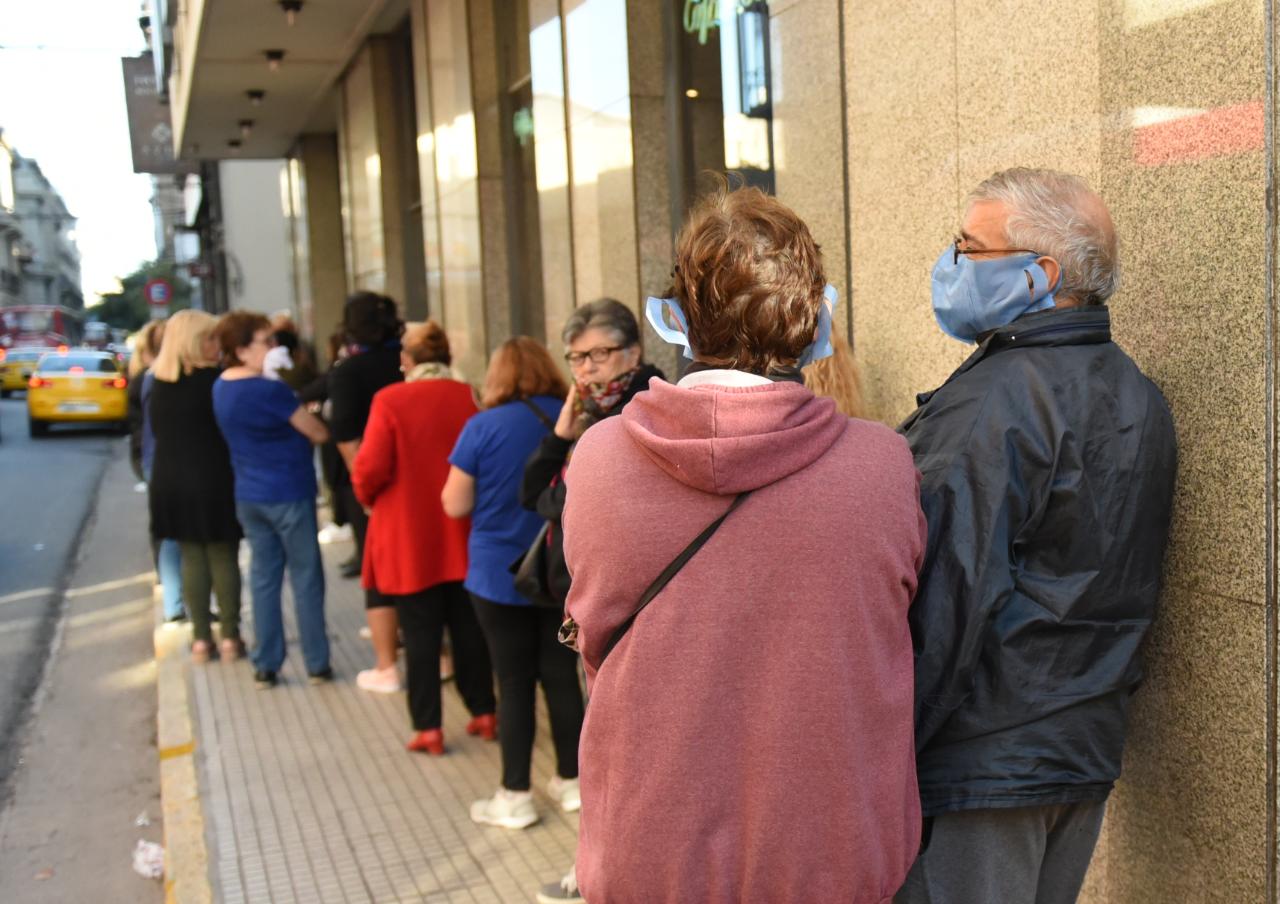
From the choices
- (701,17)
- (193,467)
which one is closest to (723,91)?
(701,17)

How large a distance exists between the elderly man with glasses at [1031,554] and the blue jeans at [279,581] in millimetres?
5379

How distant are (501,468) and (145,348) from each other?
15.1 ft

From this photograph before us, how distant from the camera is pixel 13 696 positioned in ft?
26.4

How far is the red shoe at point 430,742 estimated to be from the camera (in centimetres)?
617

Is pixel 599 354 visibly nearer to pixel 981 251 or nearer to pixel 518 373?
pixel 518 373

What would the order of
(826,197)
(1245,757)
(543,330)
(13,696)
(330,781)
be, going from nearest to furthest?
(1245,757) < (826,197) < (330,781) < (13,696) < (543,330)

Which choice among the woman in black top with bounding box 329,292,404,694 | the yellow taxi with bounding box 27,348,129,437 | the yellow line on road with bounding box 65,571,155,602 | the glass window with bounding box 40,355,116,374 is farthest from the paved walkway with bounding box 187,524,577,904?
the glass window with bounding box 40,355,116,374

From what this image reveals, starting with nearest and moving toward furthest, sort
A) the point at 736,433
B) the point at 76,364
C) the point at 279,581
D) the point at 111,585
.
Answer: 1. the point at 736,433
2. the point at 279,581
3. the point at 111,585
4. the point at 76,364

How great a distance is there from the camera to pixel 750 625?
1.99 m

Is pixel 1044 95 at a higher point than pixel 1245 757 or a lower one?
higher

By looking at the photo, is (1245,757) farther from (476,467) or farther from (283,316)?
(283,316)

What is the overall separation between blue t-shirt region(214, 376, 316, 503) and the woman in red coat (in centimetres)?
112

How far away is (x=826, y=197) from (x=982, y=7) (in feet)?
3.74

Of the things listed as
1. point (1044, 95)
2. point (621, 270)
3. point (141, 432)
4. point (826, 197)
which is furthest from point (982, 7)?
point (141, 432)
